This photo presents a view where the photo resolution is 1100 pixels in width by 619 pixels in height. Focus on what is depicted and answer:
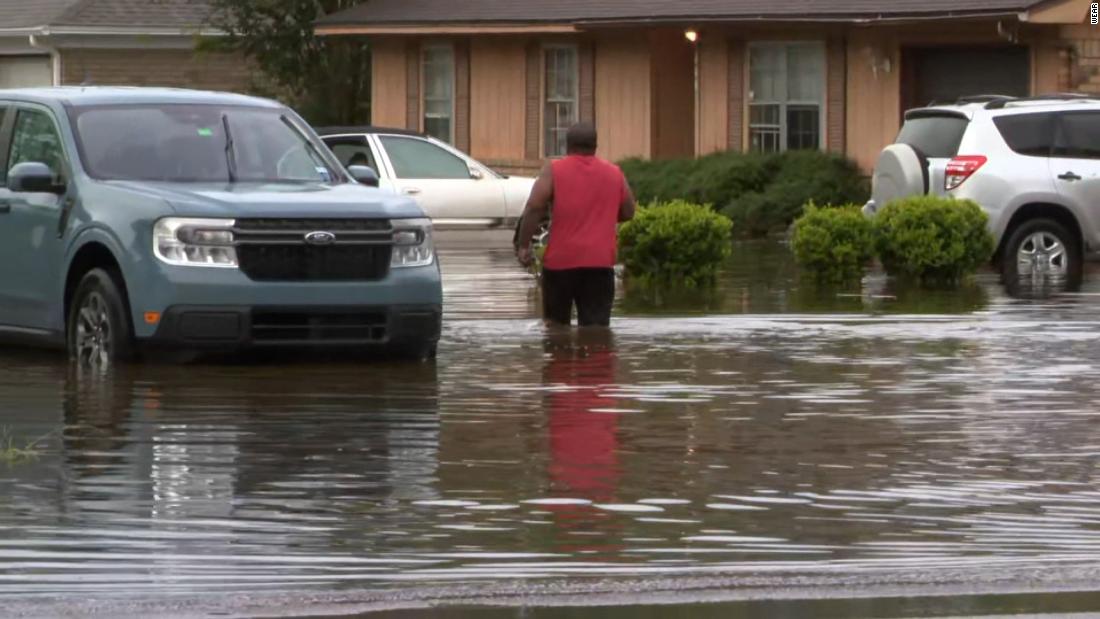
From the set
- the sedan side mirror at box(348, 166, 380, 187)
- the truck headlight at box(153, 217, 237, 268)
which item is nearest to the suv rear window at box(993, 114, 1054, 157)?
the sedan side mirror at box(348, 166, 380, 187)

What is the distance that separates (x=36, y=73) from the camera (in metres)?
45.9

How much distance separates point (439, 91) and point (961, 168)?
56.5 feet

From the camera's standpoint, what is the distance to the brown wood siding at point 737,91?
111ft

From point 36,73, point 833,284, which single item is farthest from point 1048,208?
point 36,73

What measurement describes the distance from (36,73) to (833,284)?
27.9 metres

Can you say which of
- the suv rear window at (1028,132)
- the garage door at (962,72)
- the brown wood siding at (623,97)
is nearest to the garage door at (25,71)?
the brown wood siding at (623,97)

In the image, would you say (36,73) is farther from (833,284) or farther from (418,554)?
(418,554)

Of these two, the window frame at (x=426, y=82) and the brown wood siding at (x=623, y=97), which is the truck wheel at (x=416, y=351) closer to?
the brown wood siding at (x=623, y=97)

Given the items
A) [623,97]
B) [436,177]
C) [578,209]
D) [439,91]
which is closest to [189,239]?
[578,209]

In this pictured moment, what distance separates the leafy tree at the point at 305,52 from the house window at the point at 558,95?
5166mm

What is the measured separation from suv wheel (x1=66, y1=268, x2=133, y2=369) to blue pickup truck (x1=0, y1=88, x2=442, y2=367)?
11 millimetres

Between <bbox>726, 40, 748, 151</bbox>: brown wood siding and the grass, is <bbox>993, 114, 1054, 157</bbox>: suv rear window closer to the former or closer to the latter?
<bbox>726, 40, 748, 151</bbox>: brown wood siding

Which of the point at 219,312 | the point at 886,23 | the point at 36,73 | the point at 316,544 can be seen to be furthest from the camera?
the point at 36,73

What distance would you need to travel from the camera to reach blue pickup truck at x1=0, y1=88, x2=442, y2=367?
43.3ft
